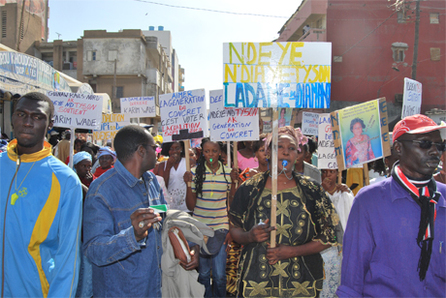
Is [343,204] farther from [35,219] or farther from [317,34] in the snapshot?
[317,34]

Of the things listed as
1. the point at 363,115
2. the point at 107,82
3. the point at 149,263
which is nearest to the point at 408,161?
the point at 149,263

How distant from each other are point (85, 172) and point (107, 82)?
3222 centimetres

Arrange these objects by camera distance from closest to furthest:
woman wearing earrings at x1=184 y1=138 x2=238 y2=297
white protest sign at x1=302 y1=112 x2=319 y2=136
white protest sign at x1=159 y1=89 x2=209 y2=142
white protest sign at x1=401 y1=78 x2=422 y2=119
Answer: woman wearing earrings at x1=184 y1=138 x2=238 y2=297
white protest sign at x1=159 y1=89 x2=209 y2=142
white protest sign at x1=401 y1=78 x2=422 y2=119
white protest sign at x1=302 y1=112 x2=319 y2=136

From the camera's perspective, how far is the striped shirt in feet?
13.9

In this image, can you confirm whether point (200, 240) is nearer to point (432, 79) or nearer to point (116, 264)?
point (116, 264)

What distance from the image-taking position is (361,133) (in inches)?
175

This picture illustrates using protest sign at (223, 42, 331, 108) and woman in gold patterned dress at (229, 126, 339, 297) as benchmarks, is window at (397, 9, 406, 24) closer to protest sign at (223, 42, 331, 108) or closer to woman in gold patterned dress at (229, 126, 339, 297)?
protest sign at (223, 42, 331, 108)

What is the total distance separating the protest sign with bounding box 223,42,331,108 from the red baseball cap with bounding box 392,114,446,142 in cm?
124

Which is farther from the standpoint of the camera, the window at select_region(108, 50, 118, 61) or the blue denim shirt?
the window at select_region(108, 50, 118, 61)

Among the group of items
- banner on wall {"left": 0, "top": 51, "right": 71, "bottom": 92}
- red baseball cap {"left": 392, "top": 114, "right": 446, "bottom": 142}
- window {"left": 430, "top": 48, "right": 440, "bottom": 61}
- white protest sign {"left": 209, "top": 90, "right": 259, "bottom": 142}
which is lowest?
red baseball cap {"left": 392, "top": 114, "right": 446, "bottom": 142}

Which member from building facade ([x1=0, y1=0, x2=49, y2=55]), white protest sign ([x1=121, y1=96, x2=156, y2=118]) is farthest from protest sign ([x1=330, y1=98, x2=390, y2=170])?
building facade ([x1=0, y1=0, x2=49, y2=55])

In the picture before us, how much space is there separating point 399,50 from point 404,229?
91.1 ft

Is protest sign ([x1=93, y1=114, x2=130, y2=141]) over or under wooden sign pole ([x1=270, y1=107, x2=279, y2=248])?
over

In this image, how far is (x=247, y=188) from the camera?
274 cm
